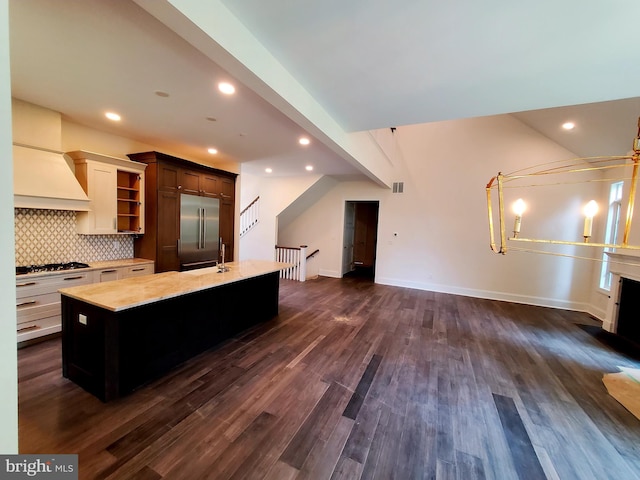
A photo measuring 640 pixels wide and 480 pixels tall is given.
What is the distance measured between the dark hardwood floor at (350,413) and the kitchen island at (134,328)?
15cm

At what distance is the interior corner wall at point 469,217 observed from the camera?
5.48m

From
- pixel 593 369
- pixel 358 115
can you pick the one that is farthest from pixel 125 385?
pixel 593 369

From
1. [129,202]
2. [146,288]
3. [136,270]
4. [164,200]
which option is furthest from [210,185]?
[146,288]

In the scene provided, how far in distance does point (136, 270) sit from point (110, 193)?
125 centimetres

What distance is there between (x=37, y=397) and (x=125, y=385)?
2.41 ft

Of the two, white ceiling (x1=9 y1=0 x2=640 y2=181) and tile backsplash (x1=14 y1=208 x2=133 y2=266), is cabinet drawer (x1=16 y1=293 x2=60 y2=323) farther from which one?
white ceiling (x1=9 y1=0 x2=640 y2=181)

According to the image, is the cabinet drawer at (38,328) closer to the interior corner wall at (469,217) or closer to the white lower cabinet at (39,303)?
the white lower cabinet at (39,303)

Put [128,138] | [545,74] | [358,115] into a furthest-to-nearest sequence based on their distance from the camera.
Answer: [128,138], [358,115], [545,74]

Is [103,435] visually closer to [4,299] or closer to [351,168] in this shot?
[4,299]

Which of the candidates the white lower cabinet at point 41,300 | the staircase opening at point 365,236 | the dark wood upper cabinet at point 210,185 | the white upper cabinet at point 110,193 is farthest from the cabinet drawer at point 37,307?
the staircase opening at point 365,236

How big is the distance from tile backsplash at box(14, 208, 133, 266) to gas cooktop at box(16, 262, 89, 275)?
0.44 feet

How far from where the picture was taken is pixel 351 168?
609 centimetres

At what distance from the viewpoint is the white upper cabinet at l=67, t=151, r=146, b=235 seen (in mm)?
3736

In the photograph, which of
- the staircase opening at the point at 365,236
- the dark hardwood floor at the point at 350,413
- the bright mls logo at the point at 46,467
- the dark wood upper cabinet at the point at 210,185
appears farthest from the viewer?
the staircase opening at the point at 365,236
